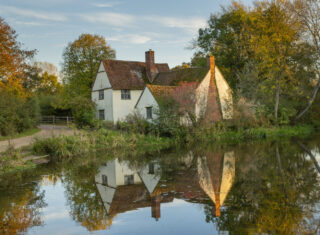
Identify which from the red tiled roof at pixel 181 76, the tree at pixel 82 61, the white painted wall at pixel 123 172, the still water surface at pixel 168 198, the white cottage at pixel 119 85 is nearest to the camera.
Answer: the still water surface at pixel 168 198

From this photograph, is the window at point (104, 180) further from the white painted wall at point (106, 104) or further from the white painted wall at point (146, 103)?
the white painted wall at point (106, 104)

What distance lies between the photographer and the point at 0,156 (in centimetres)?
1548

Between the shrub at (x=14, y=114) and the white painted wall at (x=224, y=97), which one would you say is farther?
the white painted wall at (x=224, y=97)

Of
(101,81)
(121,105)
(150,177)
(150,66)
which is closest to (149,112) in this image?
(121,105)

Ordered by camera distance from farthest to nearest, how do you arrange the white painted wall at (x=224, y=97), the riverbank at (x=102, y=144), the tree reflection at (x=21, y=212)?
the white painted wall at (x=224, y=97) → the riverbank at (x=102, y=144) → the tree reflection at (x=21, y=212)

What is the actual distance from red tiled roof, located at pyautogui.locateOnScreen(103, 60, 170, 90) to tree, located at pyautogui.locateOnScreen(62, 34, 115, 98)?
23.9 ft

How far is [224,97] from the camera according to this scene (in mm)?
32312

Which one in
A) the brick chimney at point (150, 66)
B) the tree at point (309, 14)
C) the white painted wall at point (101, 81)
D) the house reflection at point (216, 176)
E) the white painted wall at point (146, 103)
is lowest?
the house reflection at point (216, 176)

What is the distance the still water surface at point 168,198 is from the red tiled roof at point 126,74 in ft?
68.9

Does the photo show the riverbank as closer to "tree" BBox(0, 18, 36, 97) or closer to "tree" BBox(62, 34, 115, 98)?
"tree" BBox(0, 18, 36, 97)

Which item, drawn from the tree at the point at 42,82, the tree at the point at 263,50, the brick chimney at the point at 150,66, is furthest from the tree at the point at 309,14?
the tree at the point at 42,82

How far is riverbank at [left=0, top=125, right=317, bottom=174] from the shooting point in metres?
16.2

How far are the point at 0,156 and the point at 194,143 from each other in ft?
47.1

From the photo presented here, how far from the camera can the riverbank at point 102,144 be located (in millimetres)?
16172
